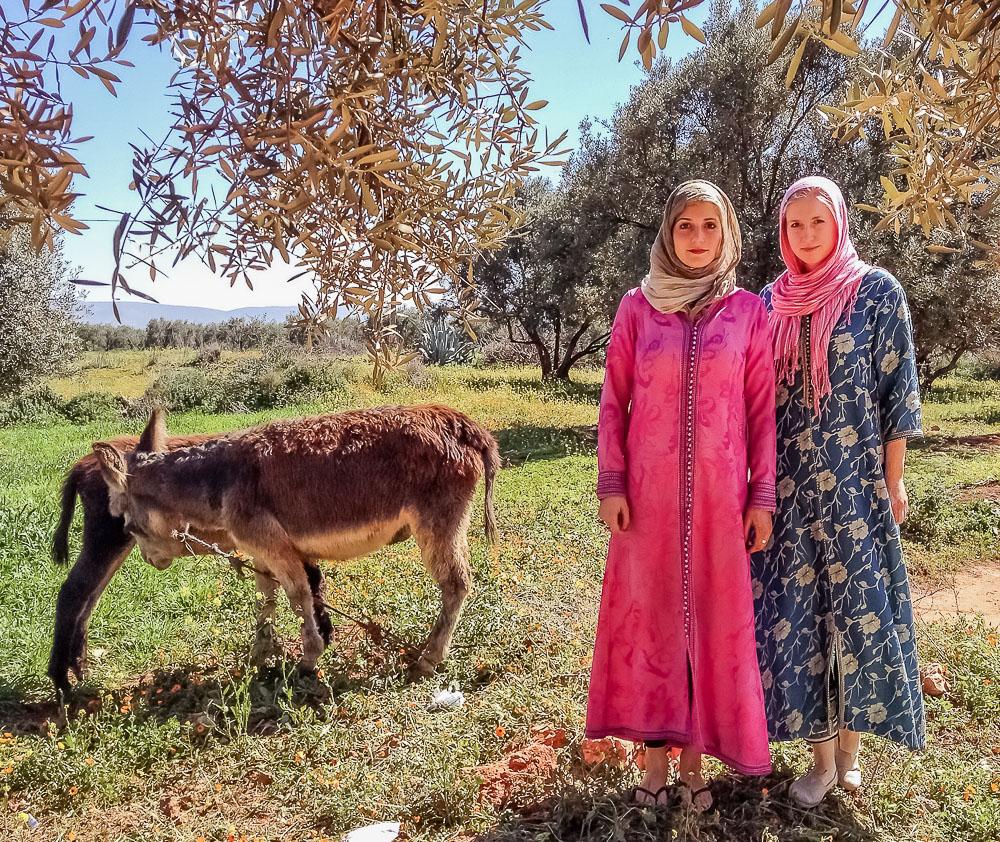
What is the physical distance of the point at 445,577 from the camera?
4379mm

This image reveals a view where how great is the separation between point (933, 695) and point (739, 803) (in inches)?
63.9

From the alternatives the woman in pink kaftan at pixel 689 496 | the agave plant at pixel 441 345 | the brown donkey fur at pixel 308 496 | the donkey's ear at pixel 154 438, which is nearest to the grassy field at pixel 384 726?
the woman in pink kaftan at pixel 689 496

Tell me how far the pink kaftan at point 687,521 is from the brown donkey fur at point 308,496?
6.15 feet

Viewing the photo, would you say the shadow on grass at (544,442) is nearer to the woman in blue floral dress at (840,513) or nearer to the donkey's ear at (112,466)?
the donkey's ear at (112,466)

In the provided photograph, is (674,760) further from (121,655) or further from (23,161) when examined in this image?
(121,655)

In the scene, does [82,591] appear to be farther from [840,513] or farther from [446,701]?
[840,513]

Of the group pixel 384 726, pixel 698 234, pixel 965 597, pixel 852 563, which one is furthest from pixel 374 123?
pixel 965 597

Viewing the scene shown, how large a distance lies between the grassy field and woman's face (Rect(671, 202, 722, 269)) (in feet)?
6.38

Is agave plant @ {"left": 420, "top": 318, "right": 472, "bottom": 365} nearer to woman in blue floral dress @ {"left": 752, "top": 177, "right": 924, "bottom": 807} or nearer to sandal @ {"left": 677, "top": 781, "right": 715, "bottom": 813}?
woman in blue floral dress @ {"left": 752, "top": 177, "right": 924, "bottom": 807}

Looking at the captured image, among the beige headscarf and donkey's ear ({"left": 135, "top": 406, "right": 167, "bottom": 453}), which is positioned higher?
the beige headscarf

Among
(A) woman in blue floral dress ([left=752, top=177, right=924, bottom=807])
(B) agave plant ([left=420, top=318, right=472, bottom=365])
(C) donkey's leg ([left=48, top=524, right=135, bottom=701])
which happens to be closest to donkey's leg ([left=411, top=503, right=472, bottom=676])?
(C) donkey's leg ([left=48, top=524, right=135, bottom=701])

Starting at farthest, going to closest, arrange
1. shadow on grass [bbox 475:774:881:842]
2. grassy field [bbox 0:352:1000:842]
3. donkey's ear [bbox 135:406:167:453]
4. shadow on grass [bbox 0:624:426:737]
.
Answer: donkey's ear [bbox 135:406:167:453], shadow on grass [bbox 0:624:426:737], grassy field [bbox 0:352:1000:842], shadow on grass [bbox 475:774:881:842]

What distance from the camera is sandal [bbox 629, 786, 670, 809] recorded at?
2648 millimetres

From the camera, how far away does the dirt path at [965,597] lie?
5043 mm
